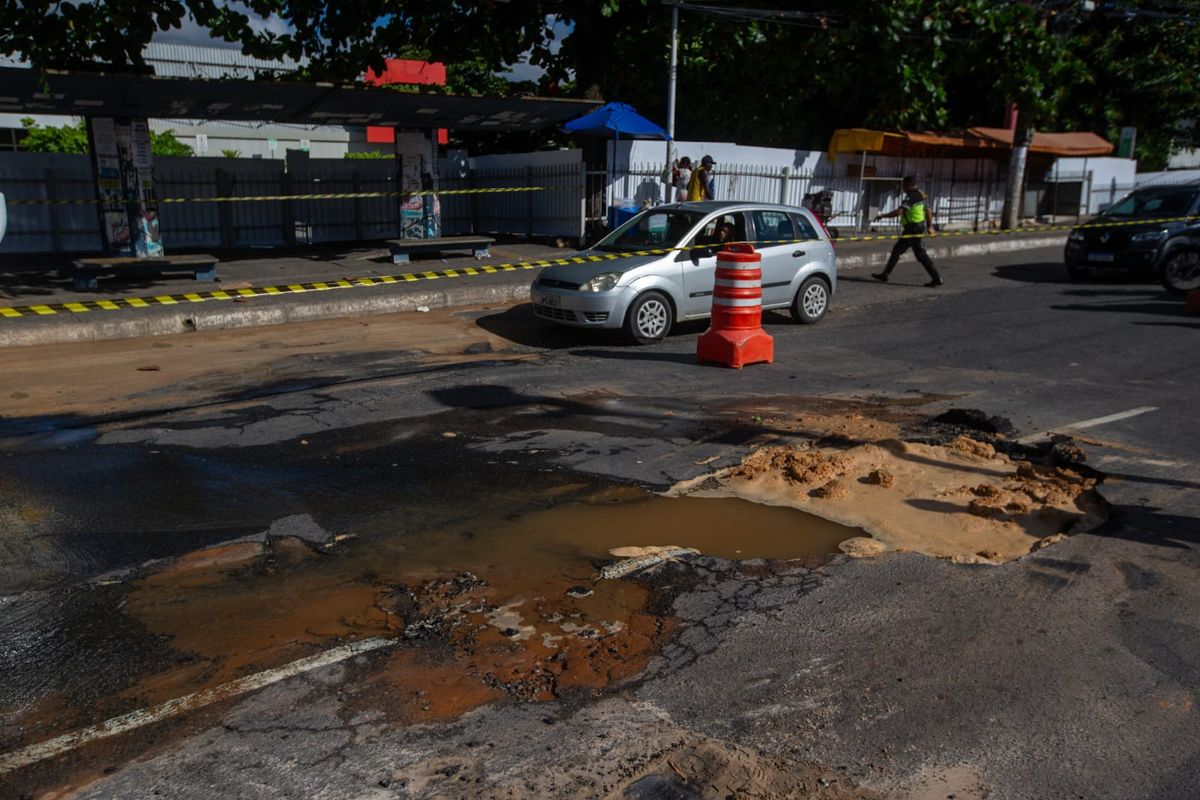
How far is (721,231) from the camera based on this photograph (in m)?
12.6

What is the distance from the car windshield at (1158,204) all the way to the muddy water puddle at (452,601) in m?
15.4

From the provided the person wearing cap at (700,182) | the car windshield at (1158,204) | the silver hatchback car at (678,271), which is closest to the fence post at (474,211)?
the person wearing cap at (700,182)

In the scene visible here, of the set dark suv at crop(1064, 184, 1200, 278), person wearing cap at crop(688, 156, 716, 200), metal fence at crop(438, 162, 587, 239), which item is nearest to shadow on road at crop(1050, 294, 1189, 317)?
dark suv at crop(1064, 184, 1200, 278)

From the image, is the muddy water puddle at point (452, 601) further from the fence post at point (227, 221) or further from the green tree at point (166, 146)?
the green tree at point (166, 146)

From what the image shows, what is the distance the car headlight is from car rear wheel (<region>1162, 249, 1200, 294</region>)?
424 inches

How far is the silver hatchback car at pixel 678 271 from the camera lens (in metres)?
11.8

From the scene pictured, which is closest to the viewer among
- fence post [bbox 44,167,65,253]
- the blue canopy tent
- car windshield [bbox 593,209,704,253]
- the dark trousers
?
car windshield [bbox 593,209,704,253]

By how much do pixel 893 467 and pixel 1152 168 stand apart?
3789 cm

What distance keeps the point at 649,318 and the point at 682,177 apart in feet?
31.1

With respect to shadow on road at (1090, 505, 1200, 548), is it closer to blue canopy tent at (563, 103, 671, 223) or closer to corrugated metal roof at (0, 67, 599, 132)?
corrugated metal roof at (0, 67, 599, 132)

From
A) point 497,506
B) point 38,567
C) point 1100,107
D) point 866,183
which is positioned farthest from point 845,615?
point 1100,107

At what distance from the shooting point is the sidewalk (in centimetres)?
1261

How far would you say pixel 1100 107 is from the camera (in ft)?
111

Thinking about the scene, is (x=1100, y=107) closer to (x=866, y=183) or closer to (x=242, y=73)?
(x=866, y=183)
